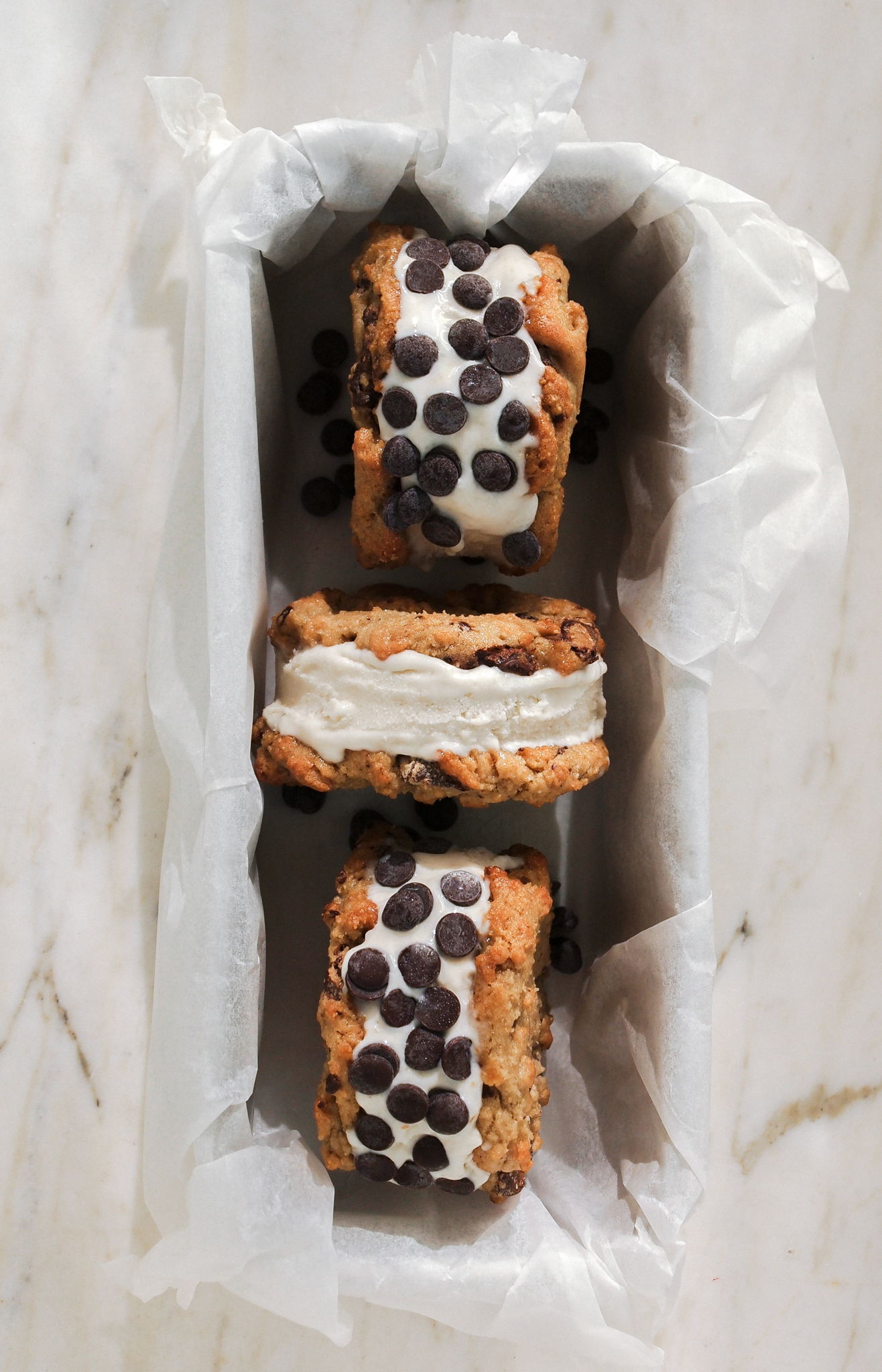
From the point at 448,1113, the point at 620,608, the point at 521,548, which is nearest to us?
the point at 448,1113

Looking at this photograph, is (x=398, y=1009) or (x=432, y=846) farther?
(x=432, y=846)

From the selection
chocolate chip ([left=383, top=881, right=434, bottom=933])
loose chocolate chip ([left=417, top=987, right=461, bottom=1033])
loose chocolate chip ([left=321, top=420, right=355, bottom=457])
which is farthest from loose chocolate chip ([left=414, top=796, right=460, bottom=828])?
loose chocolate chip ([left=321, top=420, right=355, bottom=457])

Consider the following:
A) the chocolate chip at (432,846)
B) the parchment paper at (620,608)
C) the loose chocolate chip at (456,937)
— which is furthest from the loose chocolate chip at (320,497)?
the loose chocolate chip at (456,937)

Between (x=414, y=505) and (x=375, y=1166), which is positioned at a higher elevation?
(x=414, y=505)

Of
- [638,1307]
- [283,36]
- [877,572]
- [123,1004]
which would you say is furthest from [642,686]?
[283,36]

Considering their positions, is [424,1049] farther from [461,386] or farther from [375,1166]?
[461,386]

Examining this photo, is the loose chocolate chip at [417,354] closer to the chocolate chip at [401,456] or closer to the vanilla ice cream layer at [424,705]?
the chocolate chip at [401,456]

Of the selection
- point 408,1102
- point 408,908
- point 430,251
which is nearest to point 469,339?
point 430,251
